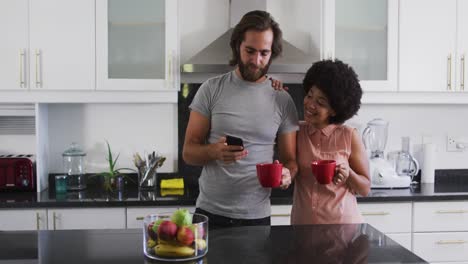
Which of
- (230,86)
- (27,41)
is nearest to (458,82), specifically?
(230,86)

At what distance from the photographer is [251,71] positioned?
5.94 feet

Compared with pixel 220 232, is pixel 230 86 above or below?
above

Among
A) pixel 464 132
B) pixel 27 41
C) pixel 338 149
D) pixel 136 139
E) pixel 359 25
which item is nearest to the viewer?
pixel 338 149

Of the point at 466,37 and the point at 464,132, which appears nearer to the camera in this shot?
the point at 466,37

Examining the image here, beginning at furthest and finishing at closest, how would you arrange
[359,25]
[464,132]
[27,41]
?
[464,132], [359,25], [27,41]

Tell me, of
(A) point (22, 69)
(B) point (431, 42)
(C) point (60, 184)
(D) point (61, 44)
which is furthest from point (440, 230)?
(A) point (22, 69)

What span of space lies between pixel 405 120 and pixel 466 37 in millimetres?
658

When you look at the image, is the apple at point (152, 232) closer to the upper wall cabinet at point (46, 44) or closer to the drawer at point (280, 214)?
the drawer at point (280, 214)

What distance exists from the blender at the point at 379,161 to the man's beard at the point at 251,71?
1.38m

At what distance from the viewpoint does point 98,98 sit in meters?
2.76

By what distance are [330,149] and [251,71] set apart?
401 mm

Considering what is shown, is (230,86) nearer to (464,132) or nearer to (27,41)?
(27,41)

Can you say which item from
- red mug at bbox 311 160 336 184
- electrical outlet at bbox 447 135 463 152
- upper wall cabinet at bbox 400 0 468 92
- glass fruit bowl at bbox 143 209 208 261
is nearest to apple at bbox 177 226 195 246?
glass fruit bowl at bbox 143 209 208 261

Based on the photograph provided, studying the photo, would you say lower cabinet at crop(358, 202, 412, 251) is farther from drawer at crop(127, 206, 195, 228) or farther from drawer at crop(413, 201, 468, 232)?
drawer at crop(127, 206, 195, 228)
